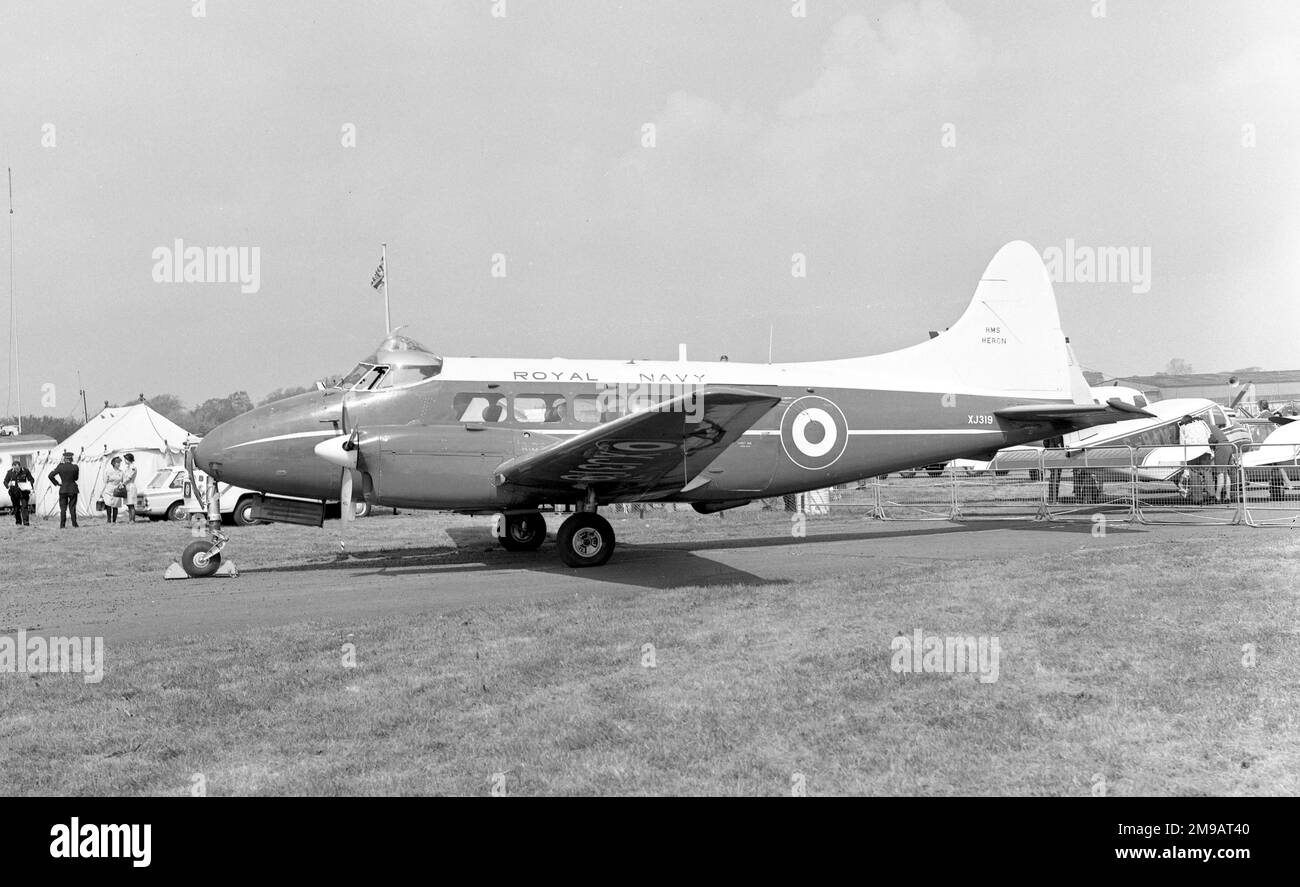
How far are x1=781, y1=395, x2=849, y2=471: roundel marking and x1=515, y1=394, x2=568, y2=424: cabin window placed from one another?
401 centimetres

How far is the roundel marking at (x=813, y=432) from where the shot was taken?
15531mm

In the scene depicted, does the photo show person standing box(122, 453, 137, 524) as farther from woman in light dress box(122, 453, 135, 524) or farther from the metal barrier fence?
the metal barrier fence

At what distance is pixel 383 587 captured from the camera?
12117mm

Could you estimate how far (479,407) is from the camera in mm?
14055

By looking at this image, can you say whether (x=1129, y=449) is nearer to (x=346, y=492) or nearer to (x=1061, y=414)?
(x=1061, y=414)

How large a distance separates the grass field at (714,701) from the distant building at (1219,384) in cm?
8369

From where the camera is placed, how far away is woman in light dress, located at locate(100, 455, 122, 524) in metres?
28.5

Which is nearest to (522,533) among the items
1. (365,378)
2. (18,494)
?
(365,378)

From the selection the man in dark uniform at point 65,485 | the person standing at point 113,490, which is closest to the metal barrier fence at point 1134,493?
the man in dark uniform at point 65,485

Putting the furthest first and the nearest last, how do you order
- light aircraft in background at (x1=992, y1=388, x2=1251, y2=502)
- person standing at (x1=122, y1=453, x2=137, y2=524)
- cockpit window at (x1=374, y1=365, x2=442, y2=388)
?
person standing at (x1=122, y1=453, x2=137, y2=524), light aircraft in background at (x1=992, y1=388, x2=1251, y2=502), cockpit window at (x1=374, y1=365, x2=442, y2=388)

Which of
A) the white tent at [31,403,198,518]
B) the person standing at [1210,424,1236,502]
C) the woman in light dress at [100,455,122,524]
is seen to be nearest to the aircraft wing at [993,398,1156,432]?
the person standing at [1210,424,1236,502]
